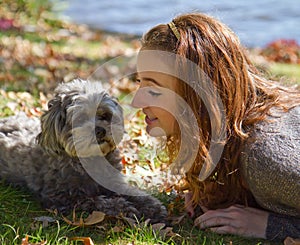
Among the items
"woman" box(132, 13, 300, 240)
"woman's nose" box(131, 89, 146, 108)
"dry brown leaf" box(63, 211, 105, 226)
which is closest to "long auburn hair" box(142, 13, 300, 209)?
"woman" box(132, 13, 300, 240)

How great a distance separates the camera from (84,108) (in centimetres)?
409

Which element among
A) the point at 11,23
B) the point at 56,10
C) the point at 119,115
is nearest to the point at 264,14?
the point at 56,10

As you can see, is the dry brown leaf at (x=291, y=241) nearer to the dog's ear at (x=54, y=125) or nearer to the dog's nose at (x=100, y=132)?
the dog's nose at (x=100, y=132)

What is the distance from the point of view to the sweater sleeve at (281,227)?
3705mm

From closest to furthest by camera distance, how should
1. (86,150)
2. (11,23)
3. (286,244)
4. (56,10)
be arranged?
(286,244)
(86,150)
(11,23)
(56,10)

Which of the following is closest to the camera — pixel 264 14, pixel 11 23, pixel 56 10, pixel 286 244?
pixel 286 244

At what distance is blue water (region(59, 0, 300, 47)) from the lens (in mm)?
14477

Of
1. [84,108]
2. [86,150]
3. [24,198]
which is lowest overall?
[24,198]

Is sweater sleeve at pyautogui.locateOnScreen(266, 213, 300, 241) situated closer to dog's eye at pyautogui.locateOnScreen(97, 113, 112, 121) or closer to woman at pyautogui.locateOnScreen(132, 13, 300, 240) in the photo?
woman at pyautogui.locateOnScreen(132, 13, 300, 240)

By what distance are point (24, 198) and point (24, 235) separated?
2.46 ft

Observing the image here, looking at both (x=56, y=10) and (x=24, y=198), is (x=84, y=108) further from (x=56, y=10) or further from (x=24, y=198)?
(x=56, y=10)

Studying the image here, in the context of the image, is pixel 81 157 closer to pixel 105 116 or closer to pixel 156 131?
pixel 105 116

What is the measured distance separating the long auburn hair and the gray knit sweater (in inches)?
3.3

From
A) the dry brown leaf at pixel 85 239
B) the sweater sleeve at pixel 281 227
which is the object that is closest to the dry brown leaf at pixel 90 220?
the dry brown leaf at pixel 85 239
